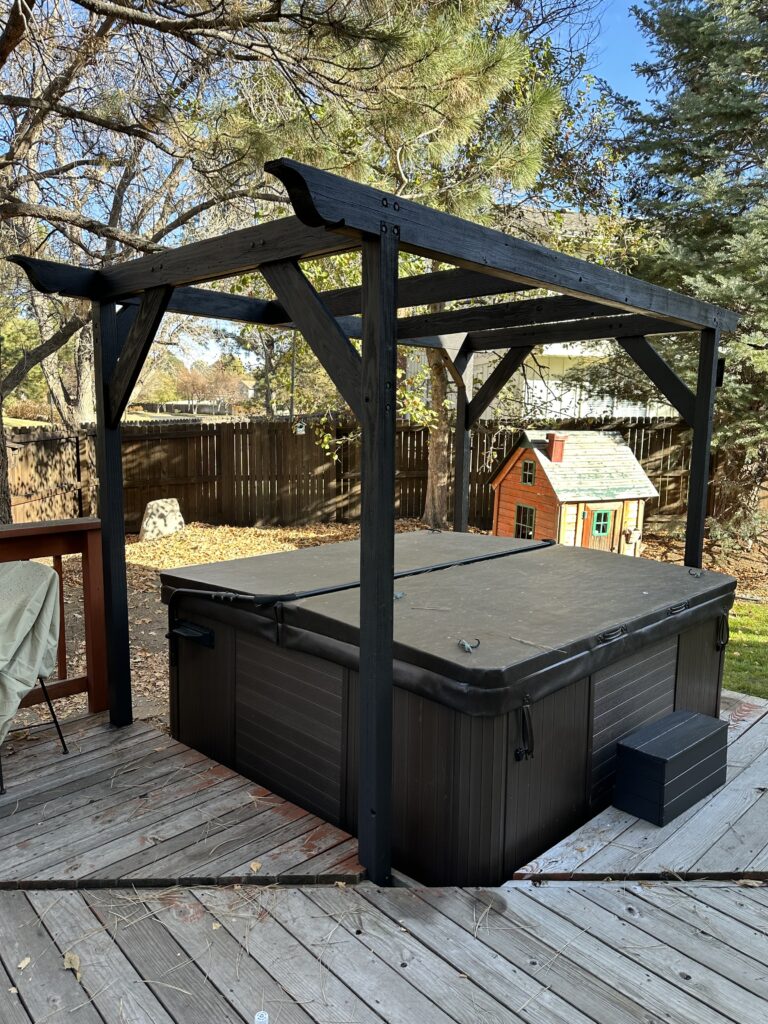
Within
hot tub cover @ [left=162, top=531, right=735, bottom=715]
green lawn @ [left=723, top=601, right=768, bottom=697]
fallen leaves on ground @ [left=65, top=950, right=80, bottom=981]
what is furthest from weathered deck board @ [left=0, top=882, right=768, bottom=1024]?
green lawn @ [left=723, top=601, right=768, bottom=697]

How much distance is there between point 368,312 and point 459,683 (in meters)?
1.02

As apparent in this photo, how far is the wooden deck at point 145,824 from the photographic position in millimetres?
2021

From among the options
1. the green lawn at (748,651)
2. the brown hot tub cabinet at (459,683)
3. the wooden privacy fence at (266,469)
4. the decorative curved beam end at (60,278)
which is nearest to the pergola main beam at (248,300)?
the decorative curved beam end at (60,278)

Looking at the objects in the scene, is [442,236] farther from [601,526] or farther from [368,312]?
[601,526]

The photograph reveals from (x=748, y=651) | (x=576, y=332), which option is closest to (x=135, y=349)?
(x=576, y=332)

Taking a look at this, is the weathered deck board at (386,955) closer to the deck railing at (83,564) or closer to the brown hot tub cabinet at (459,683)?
the brown hot tub cabinet at (459,683)

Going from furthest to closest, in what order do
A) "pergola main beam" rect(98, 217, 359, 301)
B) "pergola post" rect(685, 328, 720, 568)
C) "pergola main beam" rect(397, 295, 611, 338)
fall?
"pergola post" rect(685, 328, 720, 568)
"pergola main beam" rect(397, 295, 611, 338)
"pergola main beam" rect(98, 217, 359, 301)

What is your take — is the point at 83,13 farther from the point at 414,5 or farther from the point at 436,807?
the point at 436,807

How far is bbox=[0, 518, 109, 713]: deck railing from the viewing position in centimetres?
285

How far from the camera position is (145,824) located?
226cm

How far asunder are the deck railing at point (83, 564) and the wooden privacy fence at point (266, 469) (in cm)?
526

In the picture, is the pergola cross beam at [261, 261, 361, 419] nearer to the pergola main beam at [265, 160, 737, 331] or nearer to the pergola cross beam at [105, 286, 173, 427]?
the pergola main beam at [265, 160, 737, 331]

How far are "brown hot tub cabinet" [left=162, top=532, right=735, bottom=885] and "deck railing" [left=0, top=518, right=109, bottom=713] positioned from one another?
0.30 metres

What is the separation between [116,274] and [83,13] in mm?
3121
